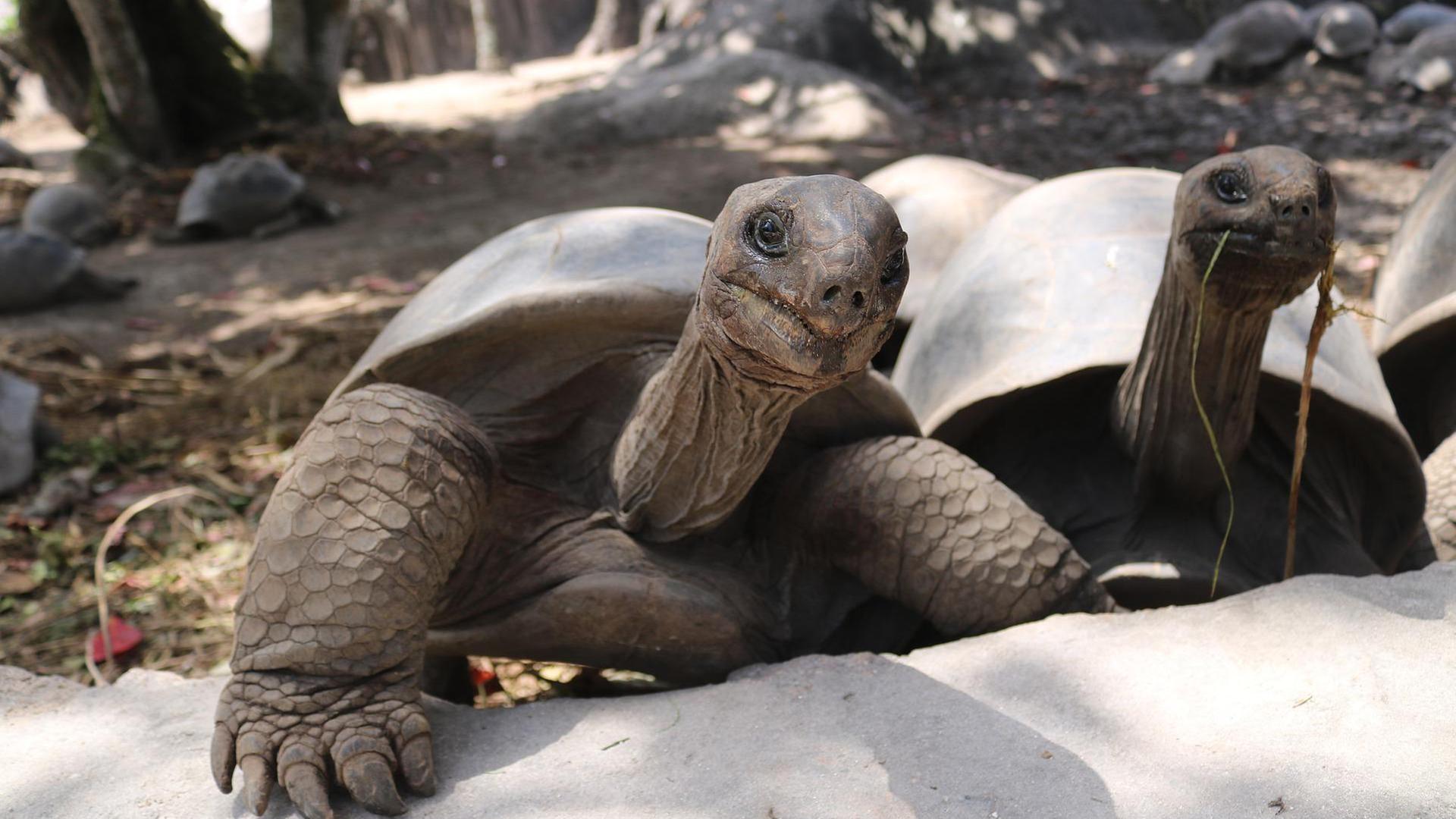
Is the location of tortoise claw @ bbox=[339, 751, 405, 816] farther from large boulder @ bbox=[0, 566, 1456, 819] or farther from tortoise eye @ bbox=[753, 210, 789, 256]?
tortoise eye @ bbox=[753, 210, 789, 256]

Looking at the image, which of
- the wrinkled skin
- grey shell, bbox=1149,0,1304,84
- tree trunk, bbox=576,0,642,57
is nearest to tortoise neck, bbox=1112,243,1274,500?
the wrinkled skin

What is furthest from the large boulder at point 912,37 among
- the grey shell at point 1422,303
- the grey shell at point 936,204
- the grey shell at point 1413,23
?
the grey shell at point 1422,303

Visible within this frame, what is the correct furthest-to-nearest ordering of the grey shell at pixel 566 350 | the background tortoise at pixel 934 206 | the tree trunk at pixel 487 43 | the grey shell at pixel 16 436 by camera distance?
the tree trunk at pixel 487 43 < the background tortoise at pixel 934 206 < the grey shell at pixel 16 436 < the grey shell at pixel 566 350

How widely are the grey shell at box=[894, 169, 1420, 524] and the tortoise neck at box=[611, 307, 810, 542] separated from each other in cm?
78

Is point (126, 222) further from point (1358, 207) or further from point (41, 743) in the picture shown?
point (1358, 207)

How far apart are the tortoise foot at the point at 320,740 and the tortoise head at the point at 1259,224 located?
142cm

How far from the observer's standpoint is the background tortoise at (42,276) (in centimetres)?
Answer: 543

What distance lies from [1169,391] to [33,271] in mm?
5217

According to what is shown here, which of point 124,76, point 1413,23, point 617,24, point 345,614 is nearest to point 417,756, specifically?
point 345,614

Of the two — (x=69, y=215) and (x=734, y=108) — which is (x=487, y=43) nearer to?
(x=734, y=108)

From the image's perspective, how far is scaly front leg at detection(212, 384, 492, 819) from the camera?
1.66 metres

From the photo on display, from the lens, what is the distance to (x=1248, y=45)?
9.38 meters

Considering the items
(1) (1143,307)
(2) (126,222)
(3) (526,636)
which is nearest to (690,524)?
(3) (526,636)

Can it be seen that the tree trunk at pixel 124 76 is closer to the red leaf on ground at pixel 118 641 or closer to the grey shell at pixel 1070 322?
the red leaf on ground at pixel 118 641
